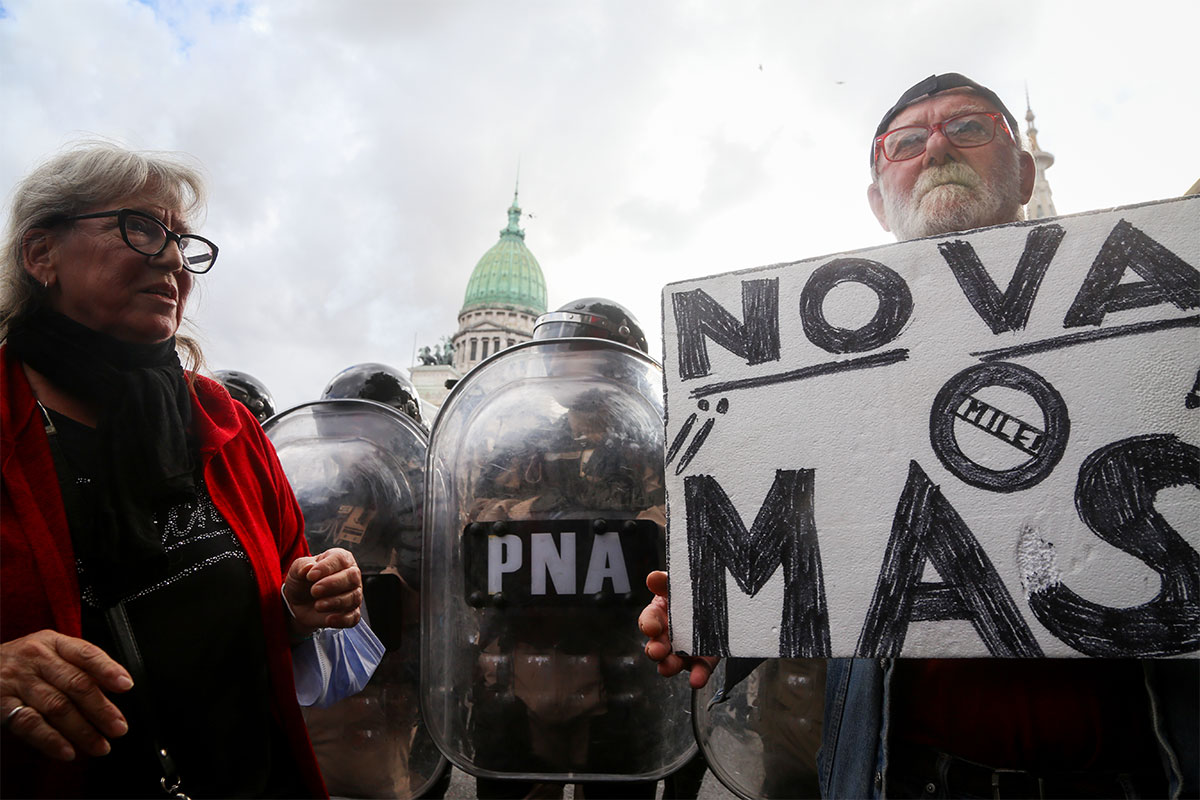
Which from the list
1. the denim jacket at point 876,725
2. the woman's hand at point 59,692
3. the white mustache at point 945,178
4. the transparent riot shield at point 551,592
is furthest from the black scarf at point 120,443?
the white mustache at point 945,178

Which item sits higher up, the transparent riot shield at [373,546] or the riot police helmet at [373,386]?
the riot police helmet at [373,386]

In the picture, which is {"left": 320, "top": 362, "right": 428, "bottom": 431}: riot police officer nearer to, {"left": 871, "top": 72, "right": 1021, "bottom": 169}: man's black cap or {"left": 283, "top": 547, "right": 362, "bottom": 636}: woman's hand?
{"left": 283, "top": 547, "right": 362, "bottom": 636}: woman's hand

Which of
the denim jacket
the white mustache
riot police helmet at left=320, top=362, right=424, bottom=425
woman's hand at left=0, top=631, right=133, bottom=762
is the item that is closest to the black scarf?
woman's hand at left=0, top=631, right=133, bottom=762

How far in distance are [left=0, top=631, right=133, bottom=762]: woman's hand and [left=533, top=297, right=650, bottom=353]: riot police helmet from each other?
1.64 m

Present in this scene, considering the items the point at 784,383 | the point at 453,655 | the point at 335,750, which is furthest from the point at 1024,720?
the point at 335,750

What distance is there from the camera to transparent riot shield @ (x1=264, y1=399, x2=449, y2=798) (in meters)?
2.30

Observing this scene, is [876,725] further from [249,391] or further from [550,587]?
[249,391]

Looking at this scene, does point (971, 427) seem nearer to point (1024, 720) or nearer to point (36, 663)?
point (1024, 720)

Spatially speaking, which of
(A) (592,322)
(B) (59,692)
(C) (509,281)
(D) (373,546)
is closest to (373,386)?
(D) (373,546)

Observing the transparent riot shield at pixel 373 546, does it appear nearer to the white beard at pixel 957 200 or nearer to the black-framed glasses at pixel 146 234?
the black-framed glasses at pixel 146 234

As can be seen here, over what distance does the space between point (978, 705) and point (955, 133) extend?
4.36ft

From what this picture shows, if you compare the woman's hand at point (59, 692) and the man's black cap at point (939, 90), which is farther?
the man's black cap at point (939, 90)

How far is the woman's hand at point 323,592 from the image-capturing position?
1523 mm

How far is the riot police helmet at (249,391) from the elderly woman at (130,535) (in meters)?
2.62
